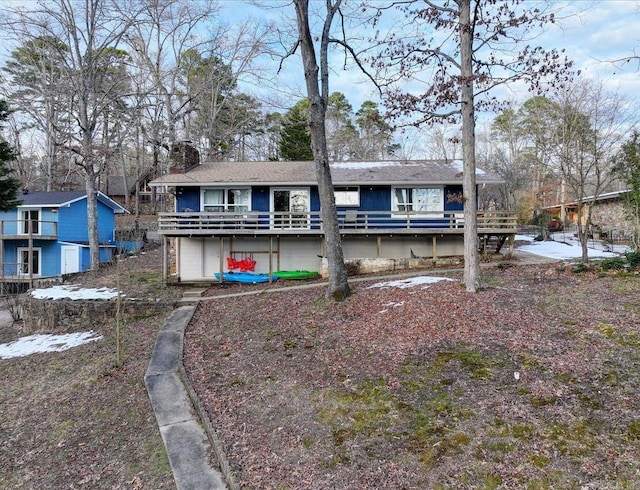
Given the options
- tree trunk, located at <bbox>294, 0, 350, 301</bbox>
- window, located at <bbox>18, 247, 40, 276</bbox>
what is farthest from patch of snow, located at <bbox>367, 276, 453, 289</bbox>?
window, located at <bbox>18, 247, 40, 276</bbox>

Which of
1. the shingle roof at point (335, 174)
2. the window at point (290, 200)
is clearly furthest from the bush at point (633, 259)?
the window at point (290, 200)

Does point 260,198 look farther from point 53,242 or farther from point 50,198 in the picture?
point 50,198

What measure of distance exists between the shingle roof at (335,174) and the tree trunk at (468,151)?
19.7ft

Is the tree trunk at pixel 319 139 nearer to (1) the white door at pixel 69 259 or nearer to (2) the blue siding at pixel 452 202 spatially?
(2) the blue siding at pixel 452 202

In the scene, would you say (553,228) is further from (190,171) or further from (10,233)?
(10,233)

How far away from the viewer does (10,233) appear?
926 inches

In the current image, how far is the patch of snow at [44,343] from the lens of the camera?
10266 mm

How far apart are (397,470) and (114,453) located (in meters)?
3.56

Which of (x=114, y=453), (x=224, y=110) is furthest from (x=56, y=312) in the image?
(x=224, y=110)

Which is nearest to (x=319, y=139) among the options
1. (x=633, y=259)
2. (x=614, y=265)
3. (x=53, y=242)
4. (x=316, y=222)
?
(x=316, y=222)

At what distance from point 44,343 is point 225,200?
812 centimetres

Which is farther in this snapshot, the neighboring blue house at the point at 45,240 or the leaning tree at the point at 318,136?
the neighboring blue house at the point at 45,240

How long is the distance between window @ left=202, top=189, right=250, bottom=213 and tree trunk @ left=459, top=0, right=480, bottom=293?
986cm

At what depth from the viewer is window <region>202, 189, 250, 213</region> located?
16.2 meters
